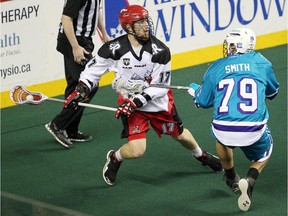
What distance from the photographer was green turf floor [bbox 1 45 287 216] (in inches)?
269

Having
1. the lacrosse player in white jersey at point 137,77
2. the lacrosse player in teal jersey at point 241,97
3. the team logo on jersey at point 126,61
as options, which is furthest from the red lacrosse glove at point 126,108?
the lacrosse player in teal jersey at point 241,97

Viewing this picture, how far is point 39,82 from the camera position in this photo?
949 centimetres

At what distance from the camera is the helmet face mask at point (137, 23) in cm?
701

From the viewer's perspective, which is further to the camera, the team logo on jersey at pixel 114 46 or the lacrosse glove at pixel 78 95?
the lacrosse glove at pixel 78 95

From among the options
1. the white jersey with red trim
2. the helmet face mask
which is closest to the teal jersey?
the white jersey with red trim

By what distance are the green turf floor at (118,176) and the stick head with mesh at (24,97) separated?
469 millimetres

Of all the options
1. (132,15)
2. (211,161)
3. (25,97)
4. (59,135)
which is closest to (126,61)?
(132,15)

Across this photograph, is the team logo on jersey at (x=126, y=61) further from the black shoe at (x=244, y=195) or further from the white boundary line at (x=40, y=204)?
the black shoe at (x=244, y=195)

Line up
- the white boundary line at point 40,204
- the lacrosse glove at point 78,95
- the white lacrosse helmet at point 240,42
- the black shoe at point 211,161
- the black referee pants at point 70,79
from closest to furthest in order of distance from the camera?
the white lacrosse helmet at point 240,42
the white boundary line at point 40,204
the lacrosse glove at point 78,95
the black shoe at point 211,161
the black referee pants at point 70,79

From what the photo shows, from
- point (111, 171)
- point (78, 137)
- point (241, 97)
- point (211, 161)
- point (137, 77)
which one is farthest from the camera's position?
point (78, 137)

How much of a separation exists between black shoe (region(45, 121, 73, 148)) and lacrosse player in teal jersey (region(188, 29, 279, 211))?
72.8 inches

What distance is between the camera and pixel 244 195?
6.48 metres

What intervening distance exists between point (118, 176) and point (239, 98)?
1.45 meters

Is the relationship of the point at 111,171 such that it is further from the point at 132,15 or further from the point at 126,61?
the point at 132,15
